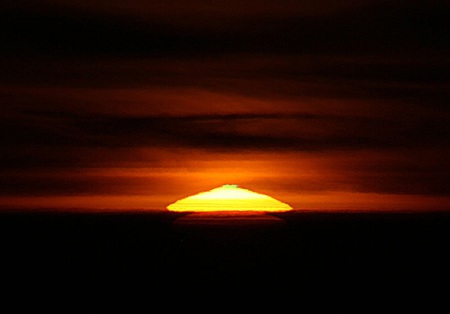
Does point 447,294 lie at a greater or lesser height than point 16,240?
lesser

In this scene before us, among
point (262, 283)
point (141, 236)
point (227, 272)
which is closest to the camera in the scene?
point (262, 283)

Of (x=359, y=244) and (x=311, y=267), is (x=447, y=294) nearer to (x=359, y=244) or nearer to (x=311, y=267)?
(x=311, y=267)

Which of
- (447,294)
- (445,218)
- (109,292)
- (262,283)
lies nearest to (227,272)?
(262,283)

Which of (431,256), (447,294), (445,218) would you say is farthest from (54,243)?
(445,218)

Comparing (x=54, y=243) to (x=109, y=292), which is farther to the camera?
(x=54, y=243)

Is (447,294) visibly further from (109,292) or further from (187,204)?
(187,204)

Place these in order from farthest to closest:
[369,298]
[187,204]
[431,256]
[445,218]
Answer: [187,204], [445,218], [431,256], [369,298]
